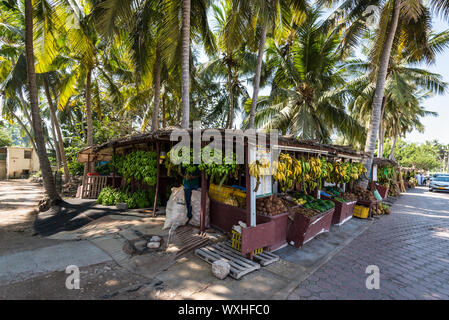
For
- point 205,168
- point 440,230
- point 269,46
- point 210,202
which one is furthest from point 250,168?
point 269,46

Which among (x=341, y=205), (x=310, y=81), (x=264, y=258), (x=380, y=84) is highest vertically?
(x=310, y=81)

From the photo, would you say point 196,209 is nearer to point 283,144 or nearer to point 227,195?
point 227,195

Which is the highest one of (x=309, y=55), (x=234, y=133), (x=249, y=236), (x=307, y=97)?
(x=309, y=55)

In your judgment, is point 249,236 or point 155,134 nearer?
point 249,236

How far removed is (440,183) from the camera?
18.2 m

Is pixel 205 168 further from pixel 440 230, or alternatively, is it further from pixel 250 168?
pixel 440 230

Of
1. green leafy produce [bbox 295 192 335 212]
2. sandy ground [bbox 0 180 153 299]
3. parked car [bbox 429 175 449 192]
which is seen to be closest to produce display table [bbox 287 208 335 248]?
green leafy produce [bbox 295 192 335 212]

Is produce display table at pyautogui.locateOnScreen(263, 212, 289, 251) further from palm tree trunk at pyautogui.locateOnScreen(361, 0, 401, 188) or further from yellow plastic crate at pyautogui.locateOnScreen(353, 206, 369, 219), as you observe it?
palm tree trunk at pyautogui.locateOnScreen(361, 0, 401, 188)

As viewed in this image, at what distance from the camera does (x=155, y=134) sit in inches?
225

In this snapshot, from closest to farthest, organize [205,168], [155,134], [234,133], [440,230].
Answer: [234,133]
[205,168]
[155,134]
[440,230]

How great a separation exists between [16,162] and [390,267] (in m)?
31.8

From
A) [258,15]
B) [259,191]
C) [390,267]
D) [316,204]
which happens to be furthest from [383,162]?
[259,191]

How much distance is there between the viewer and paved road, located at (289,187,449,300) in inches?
131
